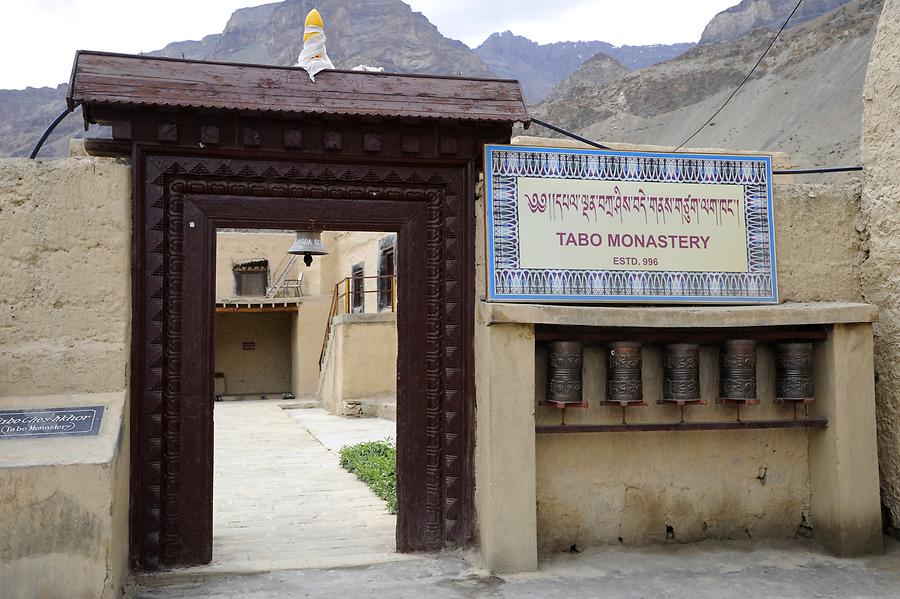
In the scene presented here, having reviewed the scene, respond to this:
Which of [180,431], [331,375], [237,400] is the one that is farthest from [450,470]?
[237,400]

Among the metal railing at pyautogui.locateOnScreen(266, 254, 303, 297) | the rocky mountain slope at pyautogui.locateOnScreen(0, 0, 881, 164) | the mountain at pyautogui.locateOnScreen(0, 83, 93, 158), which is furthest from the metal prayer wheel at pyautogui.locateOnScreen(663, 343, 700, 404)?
the mountain at pyautogui.locateOnScreen(0, 83, 93, 158)

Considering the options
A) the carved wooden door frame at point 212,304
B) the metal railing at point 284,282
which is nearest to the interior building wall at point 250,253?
the metal railing at point 284,282

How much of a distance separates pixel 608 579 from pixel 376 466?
4259mm

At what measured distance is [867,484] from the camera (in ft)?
16.9

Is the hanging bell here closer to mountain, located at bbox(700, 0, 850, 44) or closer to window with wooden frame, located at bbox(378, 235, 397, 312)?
window with wooden frame, located at bbox(378, 235, 397, 312)

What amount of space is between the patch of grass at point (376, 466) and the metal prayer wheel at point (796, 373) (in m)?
3.19

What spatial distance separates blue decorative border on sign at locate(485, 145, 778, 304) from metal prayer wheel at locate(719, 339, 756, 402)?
A: 1.14ft

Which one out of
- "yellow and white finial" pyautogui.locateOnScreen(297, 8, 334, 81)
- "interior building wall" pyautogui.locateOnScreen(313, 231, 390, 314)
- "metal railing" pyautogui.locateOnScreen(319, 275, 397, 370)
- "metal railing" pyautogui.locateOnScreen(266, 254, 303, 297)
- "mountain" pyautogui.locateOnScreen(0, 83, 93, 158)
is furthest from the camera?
"mountain" pyautogui.locateOnScreen(0, 83, 93, 158)

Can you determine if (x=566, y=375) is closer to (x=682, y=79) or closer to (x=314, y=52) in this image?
(x=314, y=52)

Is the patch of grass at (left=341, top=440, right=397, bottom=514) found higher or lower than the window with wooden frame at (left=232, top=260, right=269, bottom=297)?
lower

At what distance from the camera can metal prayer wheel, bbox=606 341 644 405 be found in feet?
16.5

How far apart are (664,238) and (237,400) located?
20.8m

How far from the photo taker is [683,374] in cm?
512

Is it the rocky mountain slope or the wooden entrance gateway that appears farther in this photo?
the rocky mountain slope
